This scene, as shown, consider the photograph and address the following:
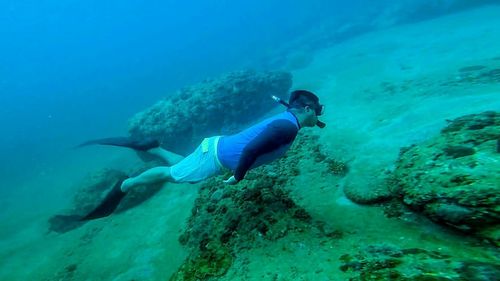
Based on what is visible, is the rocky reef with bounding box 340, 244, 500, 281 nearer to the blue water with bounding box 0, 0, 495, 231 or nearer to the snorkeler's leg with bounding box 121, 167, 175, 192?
the snorkeler's leg with bounding box 121, 167, 175, 192

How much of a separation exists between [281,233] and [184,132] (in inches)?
364

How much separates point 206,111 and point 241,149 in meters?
8.67

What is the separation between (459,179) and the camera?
347 centimetres

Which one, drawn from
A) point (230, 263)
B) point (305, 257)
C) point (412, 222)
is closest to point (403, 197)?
point (412, 222)

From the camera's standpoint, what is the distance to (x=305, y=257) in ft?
11.4

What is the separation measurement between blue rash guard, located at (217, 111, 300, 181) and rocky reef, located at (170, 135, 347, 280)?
0.68 metres

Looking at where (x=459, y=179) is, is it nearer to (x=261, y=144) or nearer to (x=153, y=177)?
(x=261, y=144)

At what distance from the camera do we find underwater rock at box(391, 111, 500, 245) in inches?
124

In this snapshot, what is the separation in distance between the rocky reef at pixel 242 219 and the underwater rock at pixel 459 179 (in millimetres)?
1066

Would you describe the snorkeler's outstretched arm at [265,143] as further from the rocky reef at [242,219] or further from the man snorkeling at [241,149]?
the rocky reef at [242,219]

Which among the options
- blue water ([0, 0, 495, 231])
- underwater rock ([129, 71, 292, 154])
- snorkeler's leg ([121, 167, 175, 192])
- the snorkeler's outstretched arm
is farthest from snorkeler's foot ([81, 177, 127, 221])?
blue water ([0, 0, 495, 231])

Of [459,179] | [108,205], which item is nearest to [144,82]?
[108,205]

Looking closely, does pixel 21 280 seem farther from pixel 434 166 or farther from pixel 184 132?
pixel 434 166

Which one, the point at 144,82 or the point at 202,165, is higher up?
the point at 144,82
